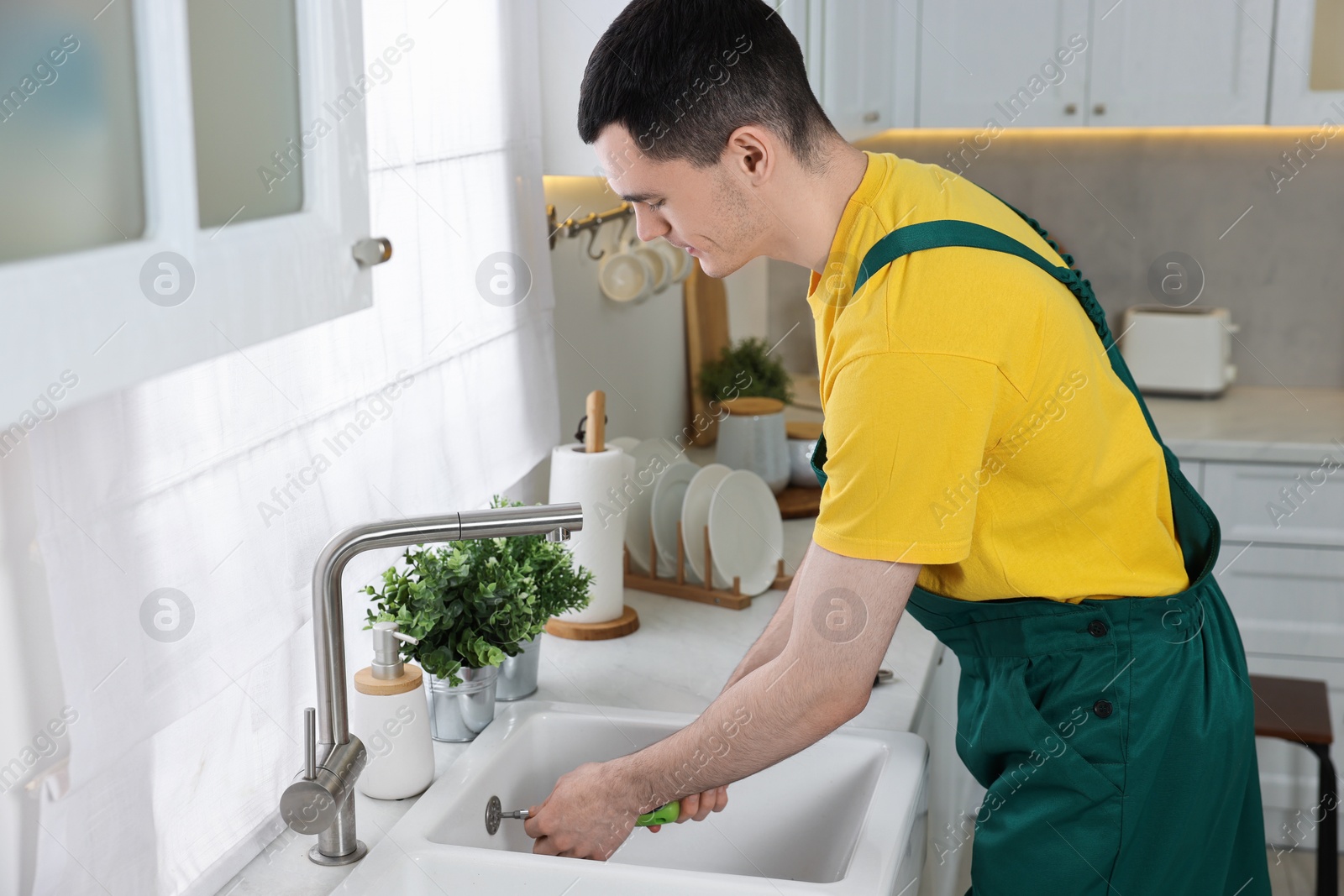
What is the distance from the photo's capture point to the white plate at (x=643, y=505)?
76.4 inches

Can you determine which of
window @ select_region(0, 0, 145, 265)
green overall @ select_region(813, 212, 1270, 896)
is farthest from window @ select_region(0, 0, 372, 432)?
green overall @ select_region(813, 212, 1270, 896)

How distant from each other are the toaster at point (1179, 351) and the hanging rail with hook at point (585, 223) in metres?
1.47

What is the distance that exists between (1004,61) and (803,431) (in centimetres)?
99

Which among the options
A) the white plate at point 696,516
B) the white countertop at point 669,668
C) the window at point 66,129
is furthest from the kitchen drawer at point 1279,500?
the window at point 66,129

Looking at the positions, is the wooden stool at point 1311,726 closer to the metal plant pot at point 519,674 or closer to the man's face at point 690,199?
the metal plant pot at point 519,674

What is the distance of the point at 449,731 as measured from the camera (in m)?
1.39

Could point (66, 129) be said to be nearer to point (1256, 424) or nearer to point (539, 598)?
point (539, 598)

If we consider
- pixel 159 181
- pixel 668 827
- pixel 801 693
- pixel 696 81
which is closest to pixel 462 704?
pixel 668 827

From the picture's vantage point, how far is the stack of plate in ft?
6.19

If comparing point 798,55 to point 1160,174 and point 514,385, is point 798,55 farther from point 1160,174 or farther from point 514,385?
point 1160,174

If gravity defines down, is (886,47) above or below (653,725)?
above

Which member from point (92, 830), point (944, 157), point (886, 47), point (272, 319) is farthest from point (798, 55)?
point (944, 157)

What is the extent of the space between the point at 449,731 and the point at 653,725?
232 mm

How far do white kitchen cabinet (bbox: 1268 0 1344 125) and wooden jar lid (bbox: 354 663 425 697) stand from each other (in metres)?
2.33
